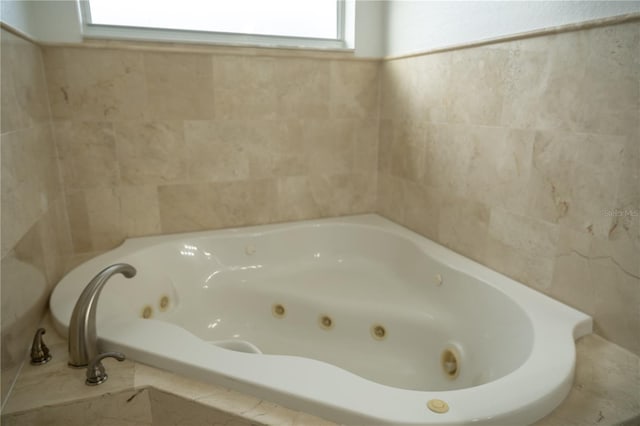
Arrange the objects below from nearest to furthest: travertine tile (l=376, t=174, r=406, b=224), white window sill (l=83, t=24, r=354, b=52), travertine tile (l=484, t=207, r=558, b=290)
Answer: travertine tile (l=484, t=207, r=558, b=290) < white window sill (l=83, t=24, r=354, b=52) < travertine tile (l=376, t=174, r=406, b=224)

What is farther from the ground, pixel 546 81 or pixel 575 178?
pixel 546 81

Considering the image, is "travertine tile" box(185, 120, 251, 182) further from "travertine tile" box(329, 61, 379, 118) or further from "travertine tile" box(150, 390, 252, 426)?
"travertine tile" box(150, 390, 252, 426)

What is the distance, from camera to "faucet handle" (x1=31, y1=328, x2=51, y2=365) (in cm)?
113

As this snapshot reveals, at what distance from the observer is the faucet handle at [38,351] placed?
3.71 feet

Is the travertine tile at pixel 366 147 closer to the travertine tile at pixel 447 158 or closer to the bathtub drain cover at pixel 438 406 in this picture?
the travertine tile at pixel 447 158

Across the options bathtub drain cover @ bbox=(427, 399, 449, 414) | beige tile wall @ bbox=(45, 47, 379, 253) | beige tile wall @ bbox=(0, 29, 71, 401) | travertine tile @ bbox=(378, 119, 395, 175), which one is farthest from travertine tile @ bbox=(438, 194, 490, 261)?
beige tile wall @ bbox=(0, 29, 71, 401)

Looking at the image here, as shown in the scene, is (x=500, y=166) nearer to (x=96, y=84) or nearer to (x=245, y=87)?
(x=245, y=87)

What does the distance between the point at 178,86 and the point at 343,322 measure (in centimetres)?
132

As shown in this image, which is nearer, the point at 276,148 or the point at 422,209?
the point at 422,209

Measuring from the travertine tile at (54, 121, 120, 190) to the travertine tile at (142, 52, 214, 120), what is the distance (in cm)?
24

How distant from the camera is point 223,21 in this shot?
2.07 metres

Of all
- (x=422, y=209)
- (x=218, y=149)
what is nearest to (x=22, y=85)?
(x=218, y=149)

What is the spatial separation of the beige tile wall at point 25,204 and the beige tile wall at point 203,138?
0.13 m

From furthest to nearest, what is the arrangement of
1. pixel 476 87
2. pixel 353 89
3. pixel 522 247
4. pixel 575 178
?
pixel 353 89 < pixel 476 87 < pixel 522 247 < pixel 575 178
